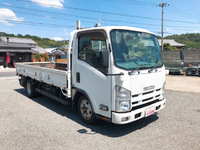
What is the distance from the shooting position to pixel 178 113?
5.14 m

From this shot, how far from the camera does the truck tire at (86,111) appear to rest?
4.05 metres

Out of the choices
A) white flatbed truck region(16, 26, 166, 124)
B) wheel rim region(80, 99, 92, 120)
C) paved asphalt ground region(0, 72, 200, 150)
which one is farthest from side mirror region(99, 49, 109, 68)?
paved asphalt ground region(0, 72, 200, 150)

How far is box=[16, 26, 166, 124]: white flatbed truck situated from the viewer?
3.40 meters

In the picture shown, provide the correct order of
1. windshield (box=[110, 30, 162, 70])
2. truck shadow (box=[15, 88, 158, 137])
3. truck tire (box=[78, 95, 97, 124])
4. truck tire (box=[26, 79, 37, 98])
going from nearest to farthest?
windshield (box=[110, 30, 162, 70]) → truck shadow (box=[15, 88, 158, 137]) → truck tire (box=[78, 95, 97, 124]) → truck tire (box=[26, 79, 37, 98])

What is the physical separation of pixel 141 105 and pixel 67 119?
2086mm

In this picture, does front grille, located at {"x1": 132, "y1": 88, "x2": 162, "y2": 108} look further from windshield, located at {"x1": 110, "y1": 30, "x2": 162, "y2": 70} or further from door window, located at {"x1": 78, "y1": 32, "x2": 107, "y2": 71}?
door window, located at {"x1": 78, "y1": 32, "x2": 107, "y2": 71}

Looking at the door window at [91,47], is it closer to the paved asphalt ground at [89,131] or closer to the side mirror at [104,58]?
the side mirror at [104,58]

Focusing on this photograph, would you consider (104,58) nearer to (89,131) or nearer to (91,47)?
(91,47)

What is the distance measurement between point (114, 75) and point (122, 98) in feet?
1.65

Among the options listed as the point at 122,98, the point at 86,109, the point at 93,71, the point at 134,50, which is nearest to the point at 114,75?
the point at 122,98

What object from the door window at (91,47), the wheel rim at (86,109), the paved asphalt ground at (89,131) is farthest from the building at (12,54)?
the wheel rim at (86,109)

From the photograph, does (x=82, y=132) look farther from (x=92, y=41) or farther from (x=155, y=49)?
(x=155, y=49)

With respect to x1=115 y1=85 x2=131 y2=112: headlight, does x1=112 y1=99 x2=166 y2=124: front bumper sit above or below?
below

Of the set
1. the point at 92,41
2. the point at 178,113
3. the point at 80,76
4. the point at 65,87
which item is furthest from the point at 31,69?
the point at 178,113
